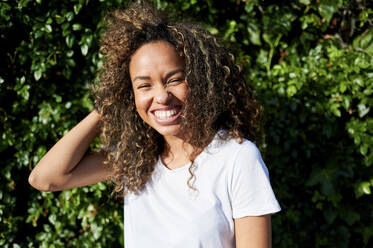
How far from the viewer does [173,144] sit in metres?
1.91

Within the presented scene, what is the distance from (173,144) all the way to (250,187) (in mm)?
472

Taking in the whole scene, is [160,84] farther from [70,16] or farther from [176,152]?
[70,16]

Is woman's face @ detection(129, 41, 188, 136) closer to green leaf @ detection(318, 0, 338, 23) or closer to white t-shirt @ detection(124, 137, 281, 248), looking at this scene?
white t-shirt @ detection(124, 137, 281, 248)

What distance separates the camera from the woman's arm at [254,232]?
159 centimetres

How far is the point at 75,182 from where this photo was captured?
2.01 m

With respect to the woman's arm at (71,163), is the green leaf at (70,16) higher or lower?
higher

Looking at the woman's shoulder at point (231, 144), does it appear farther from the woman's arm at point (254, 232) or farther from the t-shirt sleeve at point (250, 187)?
the woman's arm at point (254, 232)

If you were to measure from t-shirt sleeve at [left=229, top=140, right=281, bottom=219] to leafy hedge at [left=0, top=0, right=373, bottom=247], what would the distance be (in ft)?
3.01

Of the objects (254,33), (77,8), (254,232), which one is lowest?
(254,232)

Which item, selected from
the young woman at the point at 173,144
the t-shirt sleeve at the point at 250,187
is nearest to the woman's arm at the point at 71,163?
the young woman at the point at 173,144

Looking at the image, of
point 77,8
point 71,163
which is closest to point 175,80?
point 71,163

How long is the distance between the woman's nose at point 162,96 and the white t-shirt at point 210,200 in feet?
0.94

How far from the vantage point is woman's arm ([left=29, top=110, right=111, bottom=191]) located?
6.39 feet

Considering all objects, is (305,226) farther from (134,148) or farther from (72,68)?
(72,68)
